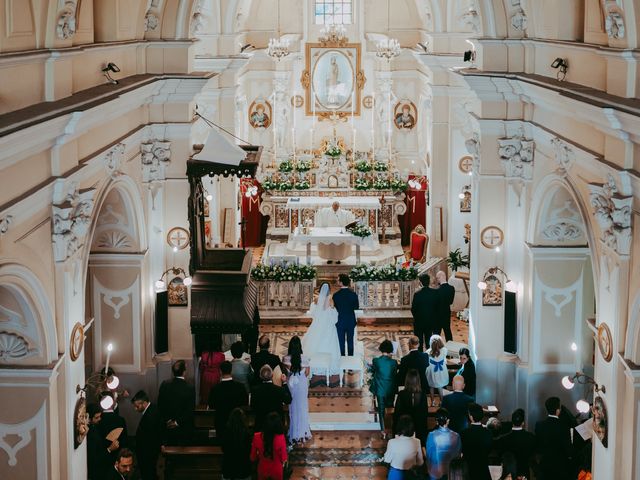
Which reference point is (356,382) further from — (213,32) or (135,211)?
(213,32)

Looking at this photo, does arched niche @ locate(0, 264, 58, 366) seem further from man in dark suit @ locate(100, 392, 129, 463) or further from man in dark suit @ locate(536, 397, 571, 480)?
man in dark suit @ locate(536, 397, 571, 480)

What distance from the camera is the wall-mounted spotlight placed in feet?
46.2

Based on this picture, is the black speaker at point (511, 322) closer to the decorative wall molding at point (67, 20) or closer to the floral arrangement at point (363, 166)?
the decorative wall molding at point (67, 20)

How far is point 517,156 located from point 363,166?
40.9 ft

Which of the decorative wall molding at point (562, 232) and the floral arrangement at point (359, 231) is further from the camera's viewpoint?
the floral arrangement at point (359, 231)

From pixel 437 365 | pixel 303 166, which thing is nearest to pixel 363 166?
pixel 303 166

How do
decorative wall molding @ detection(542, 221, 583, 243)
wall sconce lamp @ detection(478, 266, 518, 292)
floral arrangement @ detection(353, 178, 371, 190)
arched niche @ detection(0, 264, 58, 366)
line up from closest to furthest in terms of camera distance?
arched niche @ detection(0, 264, 58, 366) → decorative wall molding @ detection(542, 221, 583, 243) → wall sconce lamp @ detection(478, 266, 518, 292) → floral arrangement @ detection(353, 178, 371, 190)

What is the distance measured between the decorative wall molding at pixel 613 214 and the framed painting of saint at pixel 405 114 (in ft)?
55.6

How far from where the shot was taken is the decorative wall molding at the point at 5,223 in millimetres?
10039

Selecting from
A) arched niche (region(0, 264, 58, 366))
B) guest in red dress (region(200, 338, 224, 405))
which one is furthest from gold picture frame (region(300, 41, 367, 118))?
arched niche (region(0, 264, 58, 366))

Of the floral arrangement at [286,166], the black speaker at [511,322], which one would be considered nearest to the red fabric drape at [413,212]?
the floral arrangement at [286,166]

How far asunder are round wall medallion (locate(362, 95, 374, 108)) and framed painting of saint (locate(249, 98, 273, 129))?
8.28ft

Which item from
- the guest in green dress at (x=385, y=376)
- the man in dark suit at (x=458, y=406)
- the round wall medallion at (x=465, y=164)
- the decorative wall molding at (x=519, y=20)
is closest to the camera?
the man in dark suit at (x=458, y=406)

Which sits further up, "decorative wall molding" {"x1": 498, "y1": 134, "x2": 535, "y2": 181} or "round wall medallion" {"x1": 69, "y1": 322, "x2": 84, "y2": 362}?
"decorative wall molding" {"x1": 498, "y1": 134, "x2": 535, "y2": 181}
